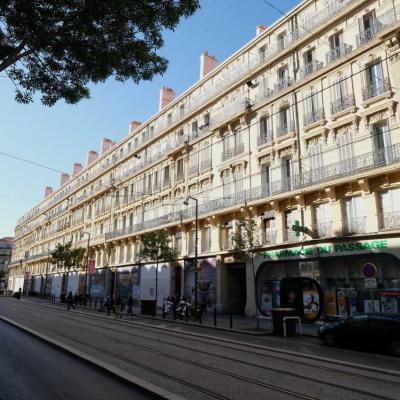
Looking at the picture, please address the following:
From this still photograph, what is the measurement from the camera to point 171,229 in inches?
1378

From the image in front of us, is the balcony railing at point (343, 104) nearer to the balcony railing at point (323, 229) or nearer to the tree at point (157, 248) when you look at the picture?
the balcony railing at point (323, 229)

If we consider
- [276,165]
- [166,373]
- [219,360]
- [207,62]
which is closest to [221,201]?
[276,165]

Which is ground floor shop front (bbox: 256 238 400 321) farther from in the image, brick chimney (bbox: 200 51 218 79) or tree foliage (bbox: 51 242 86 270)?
tree foliage (bbox: 51 242 86 270)

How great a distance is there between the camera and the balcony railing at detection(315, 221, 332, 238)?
21.6m

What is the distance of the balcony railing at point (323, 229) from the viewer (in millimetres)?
21641

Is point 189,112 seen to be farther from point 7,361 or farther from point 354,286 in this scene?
point 7,361

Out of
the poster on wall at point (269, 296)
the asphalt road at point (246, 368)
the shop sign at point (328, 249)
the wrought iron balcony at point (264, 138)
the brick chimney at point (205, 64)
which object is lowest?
the asphalt road at point (246, 368)

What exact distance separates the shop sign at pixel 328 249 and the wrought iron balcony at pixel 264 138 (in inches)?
298

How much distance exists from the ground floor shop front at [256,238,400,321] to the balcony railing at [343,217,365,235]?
24.4 inches

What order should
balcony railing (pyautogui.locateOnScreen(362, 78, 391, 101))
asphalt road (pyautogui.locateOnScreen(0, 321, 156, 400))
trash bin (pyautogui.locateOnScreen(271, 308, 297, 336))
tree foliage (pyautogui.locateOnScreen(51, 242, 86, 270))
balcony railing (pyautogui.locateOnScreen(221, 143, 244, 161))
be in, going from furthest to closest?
tree foliage (pyautogui.locateOnScreen(51, 242, 86, 270)), balcony railing (pyautogui.locateOnScreen(221, 143, 244, 161)), balcony railing (pyautogui.locateOnScreen(362, 78, 391, 101)), trash bin (pyautogui.locateOnScreen(271, 308, 297, 336)), asphalt road (pyautogui.locateOnScreen(0, 321, 156, 400))

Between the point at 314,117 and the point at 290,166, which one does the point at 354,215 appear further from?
the point at 314,117

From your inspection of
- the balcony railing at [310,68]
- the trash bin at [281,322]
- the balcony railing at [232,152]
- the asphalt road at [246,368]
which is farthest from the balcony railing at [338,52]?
the asphalt road at [246,368]

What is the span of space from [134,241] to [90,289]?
540 inches

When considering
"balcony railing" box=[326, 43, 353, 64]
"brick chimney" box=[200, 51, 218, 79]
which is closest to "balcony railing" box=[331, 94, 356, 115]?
"balcony railing" box=[326, 43, 353, 64]
